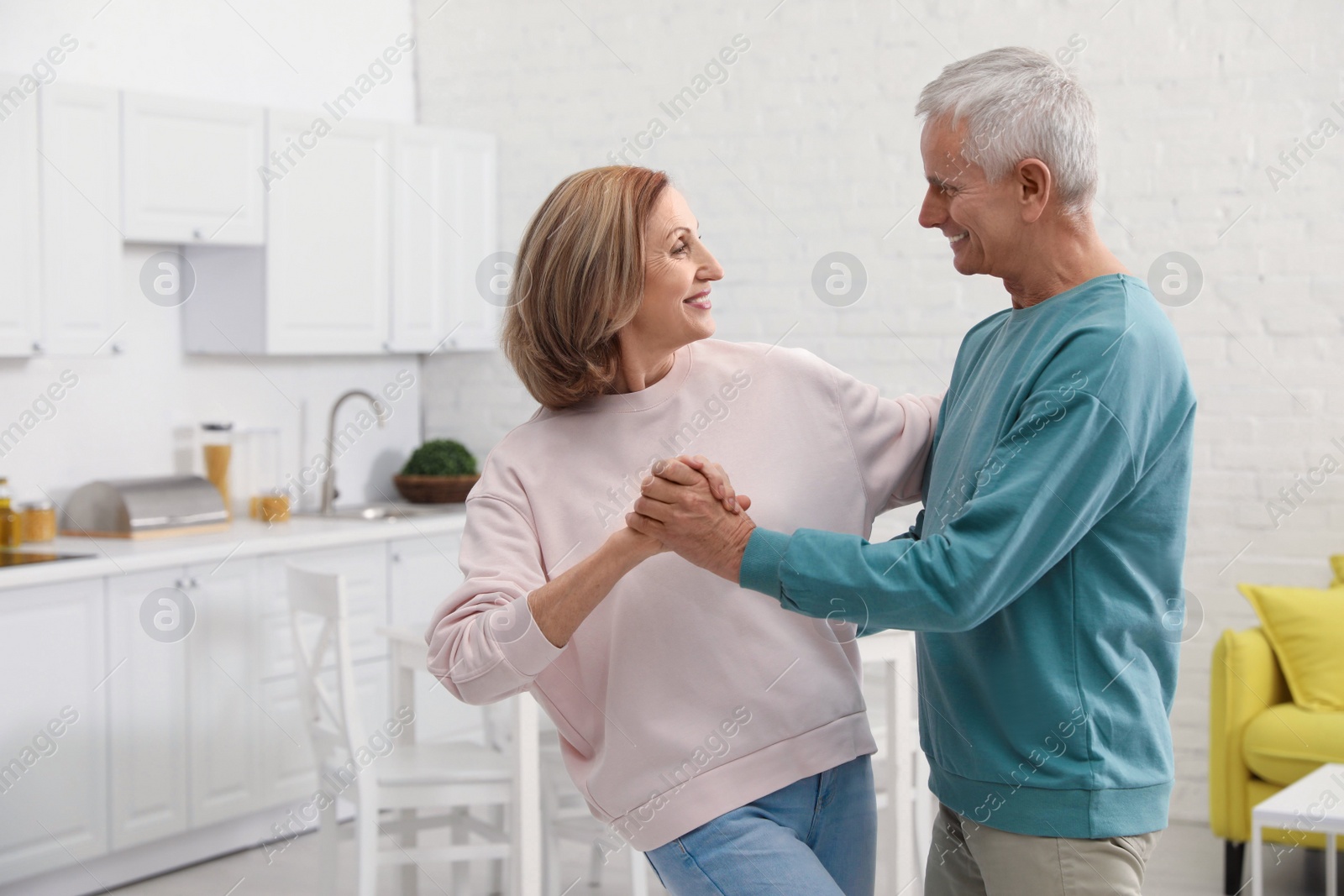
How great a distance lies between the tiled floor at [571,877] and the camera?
3570 millimetres

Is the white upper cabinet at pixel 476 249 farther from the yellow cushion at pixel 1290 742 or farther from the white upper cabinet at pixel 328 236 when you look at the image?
the yellow cushion at pixel 1290 742

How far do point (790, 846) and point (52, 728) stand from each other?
8.82 ft

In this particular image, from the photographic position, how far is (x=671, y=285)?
1.58m

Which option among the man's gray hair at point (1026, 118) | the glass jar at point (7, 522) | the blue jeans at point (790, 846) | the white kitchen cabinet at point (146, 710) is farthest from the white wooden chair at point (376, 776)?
the man's gray hair at point (1026, 118)

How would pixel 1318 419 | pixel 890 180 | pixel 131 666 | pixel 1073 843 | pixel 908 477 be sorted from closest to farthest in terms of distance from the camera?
pixel 1073 843 < pixel 908 477 < pixel 131 666 < pixel 1318 419 < pixel 890 180

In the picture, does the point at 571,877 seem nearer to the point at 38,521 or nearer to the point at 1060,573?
the point at 38,521

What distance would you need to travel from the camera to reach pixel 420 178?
500 cm

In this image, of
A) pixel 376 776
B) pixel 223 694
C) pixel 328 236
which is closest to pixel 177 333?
pixel 328 236

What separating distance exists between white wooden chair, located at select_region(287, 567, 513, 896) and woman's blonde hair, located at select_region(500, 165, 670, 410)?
1.70 m

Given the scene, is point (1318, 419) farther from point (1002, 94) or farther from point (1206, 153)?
point (1002, 94)

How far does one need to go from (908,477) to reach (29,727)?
271 cm

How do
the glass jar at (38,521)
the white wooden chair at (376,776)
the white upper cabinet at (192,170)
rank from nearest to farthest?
the white wooden chair at (376,776)
the glass jar at (38,521)
the white upper cabinet at (192,170)

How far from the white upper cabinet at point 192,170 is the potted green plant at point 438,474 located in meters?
1.08

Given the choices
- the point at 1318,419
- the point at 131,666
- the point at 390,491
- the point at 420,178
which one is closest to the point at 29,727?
the point at 131,666
